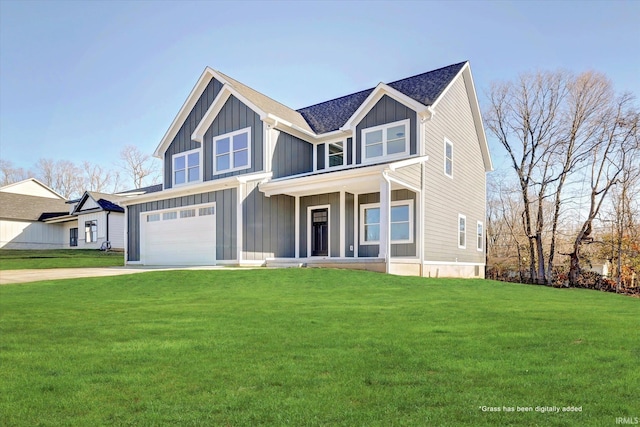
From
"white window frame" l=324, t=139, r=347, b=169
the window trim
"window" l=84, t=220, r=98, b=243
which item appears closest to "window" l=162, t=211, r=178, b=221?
the window trim

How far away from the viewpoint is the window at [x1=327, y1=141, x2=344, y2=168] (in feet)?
60.5

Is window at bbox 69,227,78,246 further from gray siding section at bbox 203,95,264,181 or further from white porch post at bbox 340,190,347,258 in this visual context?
white porch post at bbox 340,190,347,258

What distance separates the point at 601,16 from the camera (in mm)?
16125

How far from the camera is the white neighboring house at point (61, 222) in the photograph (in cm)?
2933

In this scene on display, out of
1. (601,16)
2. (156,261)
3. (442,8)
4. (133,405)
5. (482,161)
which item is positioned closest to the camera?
(133,405)

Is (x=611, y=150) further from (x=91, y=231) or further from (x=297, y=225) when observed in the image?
(x=91, y=231)

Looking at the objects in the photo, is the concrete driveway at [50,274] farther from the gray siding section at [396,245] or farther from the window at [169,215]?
the gray siding section at [396,245]

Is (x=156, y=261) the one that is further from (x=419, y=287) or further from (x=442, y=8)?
(x=442, y=8)

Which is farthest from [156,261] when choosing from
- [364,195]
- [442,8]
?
[442,8]

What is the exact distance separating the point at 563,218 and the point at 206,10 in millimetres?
23314

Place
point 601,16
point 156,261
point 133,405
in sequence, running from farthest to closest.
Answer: point 156,261, point 601,16, point 133,405

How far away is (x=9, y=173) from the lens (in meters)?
53.0

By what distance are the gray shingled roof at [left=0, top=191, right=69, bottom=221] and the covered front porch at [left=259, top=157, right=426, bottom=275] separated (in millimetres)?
26757

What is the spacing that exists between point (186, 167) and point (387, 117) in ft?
32.3
